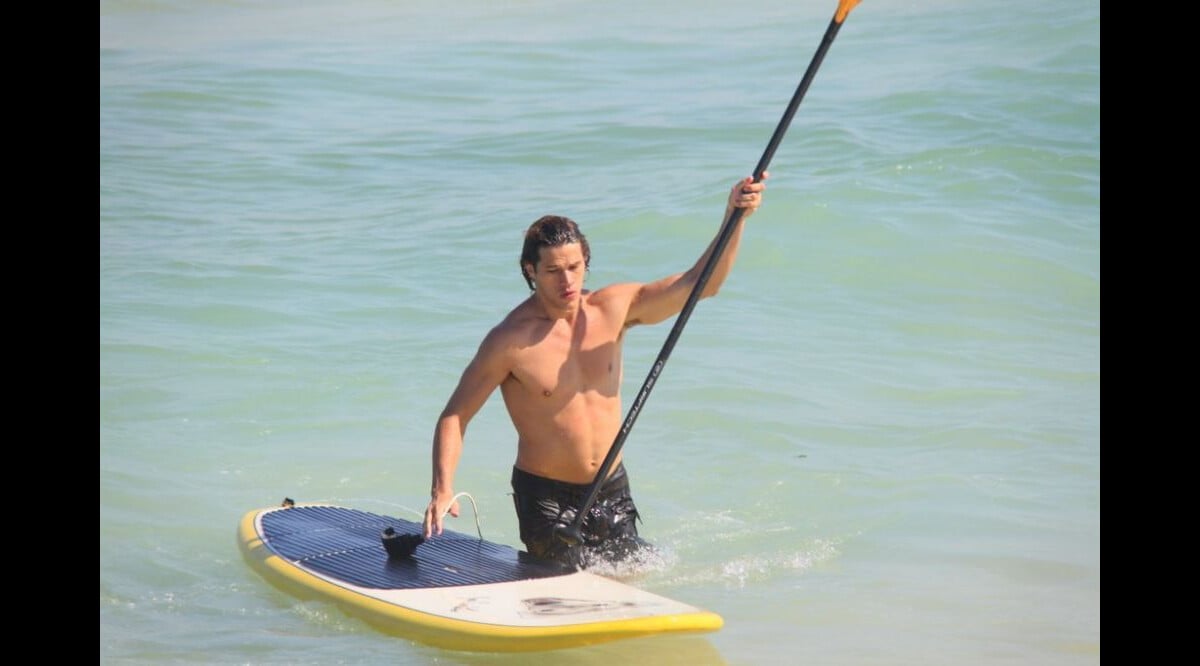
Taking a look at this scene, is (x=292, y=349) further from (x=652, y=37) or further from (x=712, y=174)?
(x=652, y=37)

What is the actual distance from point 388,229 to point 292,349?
2456 millimetres

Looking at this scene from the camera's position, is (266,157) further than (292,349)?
Yes

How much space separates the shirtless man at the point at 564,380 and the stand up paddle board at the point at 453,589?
0.23m

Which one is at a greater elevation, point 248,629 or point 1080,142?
point 1080,142

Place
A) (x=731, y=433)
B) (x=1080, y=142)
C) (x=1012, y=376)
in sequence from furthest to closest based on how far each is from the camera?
1. (x=1080, y=142)
2. (x=1012, y=376)
3. (x=731, y=433)

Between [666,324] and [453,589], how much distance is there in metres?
4.27

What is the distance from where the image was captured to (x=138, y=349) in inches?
340

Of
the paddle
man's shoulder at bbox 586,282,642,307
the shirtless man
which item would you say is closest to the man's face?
the shirtless man

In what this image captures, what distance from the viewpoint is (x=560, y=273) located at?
15.9 ft

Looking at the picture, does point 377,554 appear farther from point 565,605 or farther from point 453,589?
point 565,605

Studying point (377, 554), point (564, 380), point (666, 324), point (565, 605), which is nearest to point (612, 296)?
point (564, 380)

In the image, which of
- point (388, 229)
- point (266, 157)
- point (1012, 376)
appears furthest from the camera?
point (266, 157)

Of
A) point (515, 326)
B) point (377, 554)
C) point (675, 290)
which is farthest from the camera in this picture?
point (377, 554)

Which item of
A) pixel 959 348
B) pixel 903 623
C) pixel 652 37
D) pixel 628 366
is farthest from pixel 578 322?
pixel 652 37
